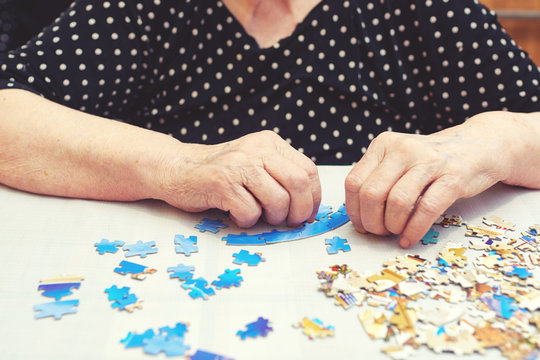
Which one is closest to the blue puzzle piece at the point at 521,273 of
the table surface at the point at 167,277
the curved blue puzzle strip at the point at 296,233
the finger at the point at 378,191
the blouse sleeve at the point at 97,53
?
the table surface at the point at 167,277

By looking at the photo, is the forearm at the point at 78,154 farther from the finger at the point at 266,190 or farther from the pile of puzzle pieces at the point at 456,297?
the pile of puzzle pieces at the point at 456,297

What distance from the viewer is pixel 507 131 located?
115 centimetres

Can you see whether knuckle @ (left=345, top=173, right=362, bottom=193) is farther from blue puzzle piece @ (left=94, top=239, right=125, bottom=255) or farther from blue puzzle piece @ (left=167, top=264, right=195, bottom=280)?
blue puzzle piece @ (left=94, top=239, right=125, bottom=255)

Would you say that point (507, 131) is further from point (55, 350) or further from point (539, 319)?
point (55, 350)

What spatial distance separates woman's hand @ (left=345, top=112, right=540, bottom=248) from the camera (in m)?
0.99

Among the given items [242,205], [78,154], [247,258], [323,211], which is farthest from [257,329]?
[78,154]

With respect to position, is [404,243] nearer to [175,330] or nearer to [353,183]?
[353,183]

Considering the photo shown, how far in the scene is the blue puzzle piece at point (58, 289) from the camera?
0.86 meters

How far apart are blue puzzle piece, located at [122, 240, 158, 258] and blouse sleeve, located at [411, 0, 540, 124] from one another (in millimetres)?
941

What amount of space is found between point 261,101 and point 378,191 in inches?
22.7

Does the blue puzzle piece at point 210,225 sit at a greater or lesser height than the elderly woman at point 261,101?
lesser

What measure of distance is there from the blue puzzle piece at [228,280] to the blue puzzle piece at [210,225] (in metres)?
0.16

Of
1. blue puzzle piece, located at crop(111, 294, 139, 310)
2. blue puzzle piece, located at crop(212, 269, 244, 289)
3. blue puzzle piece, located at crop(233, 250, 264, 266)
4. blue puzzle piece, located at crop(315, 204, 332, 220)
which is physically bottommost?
blue puzzle piece, located at crop(111, 294, 139, 310)

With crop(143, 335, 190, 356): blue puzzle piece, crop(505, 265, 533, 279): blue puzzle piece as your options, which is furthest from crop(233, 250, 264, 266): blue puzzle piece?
crop(505, 265, 533, 279): blue puzzle piece
